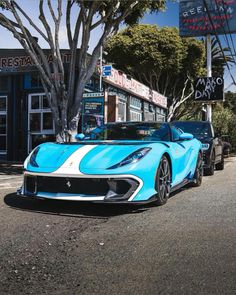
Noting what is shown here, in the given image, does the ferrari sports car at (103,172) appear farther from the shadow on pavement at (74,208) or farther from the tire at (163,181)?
the shadow on pavement at (74,208)

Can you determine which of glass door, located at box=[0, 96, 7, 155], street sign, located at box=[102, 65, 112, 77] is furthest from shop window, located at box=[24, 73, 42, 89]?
street sign, located at box=[102, 65, 112, 77]

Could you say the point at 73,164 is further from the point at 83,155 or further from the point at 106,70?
the point at 106,70

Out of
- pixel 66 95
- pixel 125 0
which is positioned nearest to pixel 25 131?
pixel 66 95

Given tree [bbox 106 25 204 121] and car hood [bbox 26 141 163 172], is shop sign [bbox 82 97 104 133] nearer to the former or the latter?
car hood [bbox 26 141 163 172]

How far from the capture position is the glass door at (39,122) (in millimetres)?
16438

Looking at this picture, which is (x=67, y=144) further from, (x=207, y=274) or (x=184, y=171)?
(x=207, y=274)

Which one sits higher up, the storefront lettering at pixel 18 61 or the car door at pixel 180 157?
the storefront lettering at pixel 18 61

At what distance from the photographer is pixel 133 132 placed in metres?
7.23

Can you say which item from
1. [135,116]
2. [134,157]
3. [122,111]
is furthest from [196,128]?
[135,116]

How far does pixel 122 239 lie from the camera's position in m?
4.54

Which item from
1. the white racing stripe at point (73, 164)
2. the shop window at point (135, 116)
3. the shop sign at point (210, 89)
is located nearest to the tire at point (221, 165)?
the white racing stripe at point (73, 164)

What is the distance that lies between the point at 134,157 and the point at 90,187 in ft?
2.30

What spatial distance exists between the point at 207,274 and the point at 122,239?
1.23m

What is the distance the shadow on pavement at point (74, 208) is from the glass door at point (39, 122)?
10.1 m
